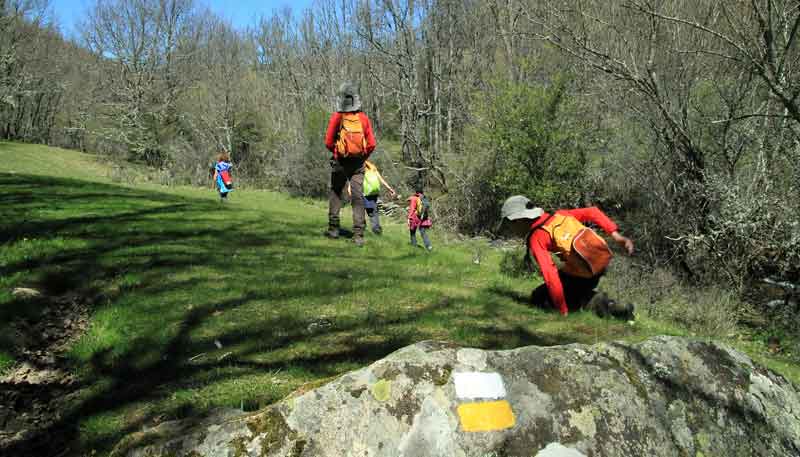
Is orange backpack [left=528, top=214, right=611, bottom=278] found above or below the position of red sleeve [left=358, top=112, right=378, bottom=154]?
below

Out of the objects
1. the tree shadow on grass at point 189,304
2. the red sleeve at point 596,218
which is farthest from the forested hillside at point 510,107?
the tree shadow on grass at point 189,304

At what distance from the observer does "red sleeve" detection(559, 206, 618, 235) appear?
17.1 feet

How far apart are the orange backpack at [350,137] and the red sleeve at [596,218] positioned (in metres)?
3.97

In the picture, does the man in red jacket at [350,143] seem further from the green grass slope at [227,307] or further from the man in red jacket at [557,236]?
the man in red jacket at [557,236]

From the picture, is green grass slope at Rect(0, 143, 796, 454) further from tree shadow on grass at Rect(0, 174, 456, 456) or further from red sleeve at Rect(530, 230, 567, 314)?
red sleeve at Rect(530, 230, 567, 314)

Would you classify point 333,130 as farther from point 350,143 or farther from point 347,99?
point 347,99

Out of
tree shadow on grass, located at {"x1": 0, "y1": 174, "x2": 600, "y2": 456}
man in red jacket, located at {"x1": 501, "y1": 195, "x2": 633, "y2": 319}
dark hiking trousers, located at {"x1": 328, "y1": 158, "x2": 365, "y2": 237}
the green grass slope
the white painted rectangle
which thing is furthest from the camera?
dark hiking trousers, located at {"x1": 328, "y1": 158, "x2": 365, "y2": 237}

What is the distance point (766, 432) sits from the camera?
7.47 ft

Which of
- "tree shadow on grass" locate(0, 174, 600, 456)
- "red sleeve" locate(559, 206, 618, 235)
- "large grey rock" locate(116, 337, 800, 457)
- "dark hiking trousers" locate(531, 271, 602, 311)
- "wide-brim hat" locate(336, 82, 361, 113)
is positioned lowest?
Answer: "tree shadow on grass" locate(0, 174, 600, 456)

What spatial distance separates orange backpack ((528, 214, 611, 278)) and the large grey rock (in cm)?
294

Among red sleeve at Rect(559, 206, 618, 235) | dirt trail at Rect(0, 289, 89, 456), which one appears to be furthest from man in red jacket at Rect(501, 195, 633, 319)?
dirt trail at Rect(0, 289, 89, 456)

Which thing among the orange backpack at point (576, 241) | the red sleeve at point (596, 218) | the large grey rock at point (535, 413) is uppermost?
the red sleeve at point (596, 218)

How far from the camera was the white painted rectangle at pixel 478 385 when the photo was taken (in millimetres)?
2033

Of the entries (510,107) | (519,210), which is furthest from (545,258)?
(510,107)
